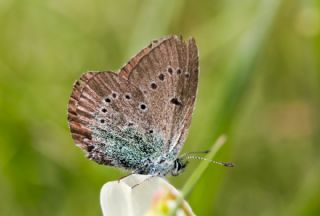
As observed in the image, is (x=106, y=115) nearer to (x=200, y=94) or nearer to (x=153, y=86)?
(x=153, y=86)

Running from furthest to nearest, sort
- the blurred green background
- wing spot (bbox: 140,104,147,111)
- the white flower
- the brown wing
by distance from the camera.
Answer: the blurred green background < wing spot (bbox: 140,104,147,111) < the brown wing < the white flower

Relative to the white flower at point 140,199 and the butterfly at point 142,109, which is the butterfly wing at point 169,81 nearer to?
the butterfly at point 142,109

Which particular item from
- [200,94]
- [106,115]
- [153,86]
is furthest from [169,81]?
[200,94]

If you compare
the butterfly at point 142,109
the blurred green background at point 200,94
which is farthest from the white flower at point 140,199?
the blurred green background at point 200,94

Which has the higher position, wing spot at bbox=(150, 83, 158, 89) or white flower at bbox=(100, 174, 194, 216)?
wing spot at bbox=(150, 83, 158, 89)

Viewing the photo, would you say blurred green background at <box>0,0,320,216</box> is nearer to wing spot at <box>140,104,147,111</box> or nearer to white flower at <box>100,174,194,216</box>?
wing spot at <box>140,104,147,111</box>

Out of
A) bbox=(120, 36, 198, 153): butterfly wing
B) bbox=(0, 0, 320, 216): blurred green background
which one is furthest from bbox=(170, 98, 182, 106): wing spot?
bbox=(0, 0, 320, 216): blurred green background

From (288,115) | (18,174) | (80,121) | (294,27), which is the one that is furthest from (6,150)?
(294,27)

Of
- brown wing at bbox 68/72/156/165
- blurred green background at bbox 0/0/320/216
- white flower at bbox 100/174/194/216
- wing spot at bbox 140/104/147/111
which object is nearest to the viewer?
white flower at bbox 100/174/194/216
